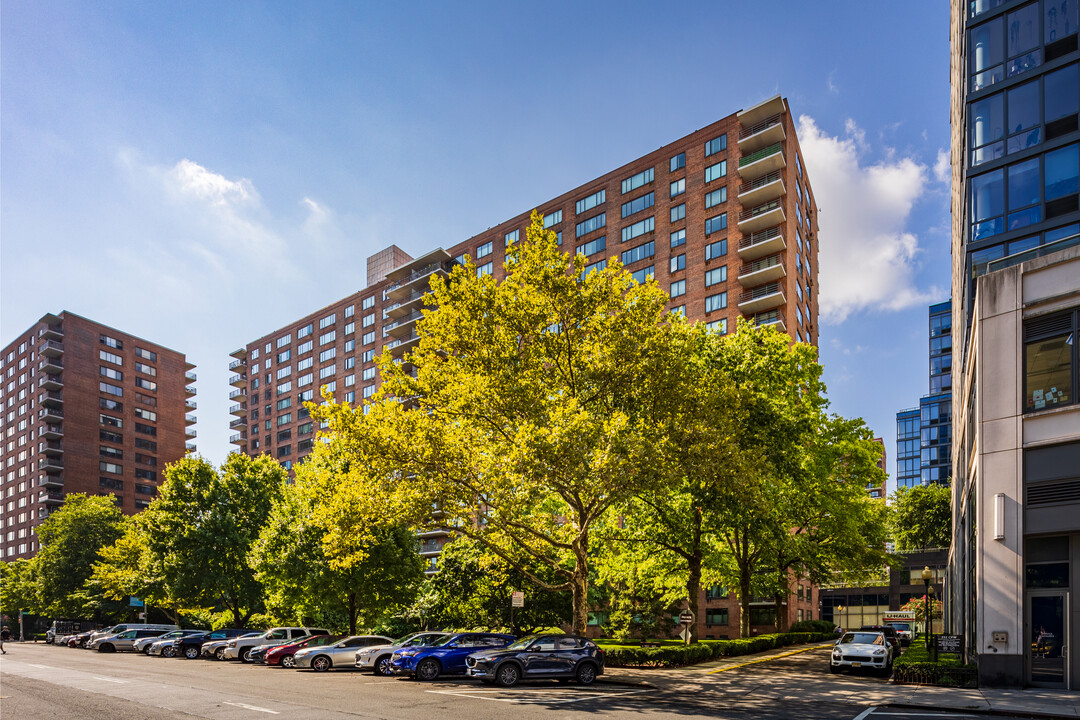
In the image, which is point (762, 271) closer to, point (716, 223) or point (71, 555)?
point (716, 223)

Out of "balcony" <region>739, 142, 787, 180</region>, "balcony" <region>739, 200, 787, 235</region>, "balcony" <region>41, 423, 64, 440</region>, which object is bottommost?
"balcony" <region>41, 423, 64, 440</region>

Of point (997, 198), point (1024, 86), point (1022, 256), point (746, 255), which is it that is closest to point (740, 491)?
point (1022, 256)

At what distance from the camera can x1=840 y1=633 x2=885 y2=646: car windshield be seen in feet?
86.5

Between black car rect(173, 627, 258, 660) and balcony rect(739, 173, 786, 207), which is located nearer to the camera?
black car rect(173, 627, 258, 660)

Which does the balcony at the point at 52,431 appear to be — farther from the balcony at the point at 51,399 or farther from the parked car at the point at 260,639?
the parked car at the point at 260,639

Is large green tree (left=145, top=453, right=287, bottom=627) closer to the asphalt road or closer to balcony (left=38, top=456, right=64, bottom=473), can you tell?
the asphalt road

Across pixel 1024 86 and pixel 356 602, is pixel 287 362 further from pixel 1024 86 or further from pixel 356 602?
pixel 1024 86

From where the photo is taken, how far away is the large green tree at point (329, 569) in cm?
3666

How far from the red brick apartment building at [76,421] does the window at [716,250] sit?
321ft

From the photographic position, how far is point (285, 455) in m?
111

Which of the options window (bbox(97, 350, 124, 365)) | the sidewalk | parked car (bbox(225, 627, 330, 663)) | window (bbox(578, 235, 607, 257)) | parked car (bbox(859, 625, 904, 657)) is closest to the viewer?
the sidewalk

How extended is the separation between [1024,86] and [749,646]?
26309 millimetres

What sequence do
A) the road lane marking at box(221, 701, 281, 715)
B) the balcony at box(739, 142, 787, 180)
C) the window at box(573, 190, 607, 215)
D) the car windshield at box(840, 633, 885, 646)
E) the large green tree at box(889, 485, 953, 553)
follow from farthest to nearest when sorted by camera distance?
the large green tree at box(889, 485, 953, 553)
the window at box(573, 190, 607, 215)
the balcony at box(739, 142, 787, 180)
the car windshield at box(840, 633, 885, 646)
the road lane marking at box(221, 701, 281, 715)

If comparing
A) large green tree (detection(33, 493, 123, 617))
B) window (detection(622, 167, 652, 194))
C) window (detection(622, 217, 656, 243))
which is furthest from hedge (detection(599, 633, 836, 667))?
large green tree (detection(33, 493, 123, 617))
